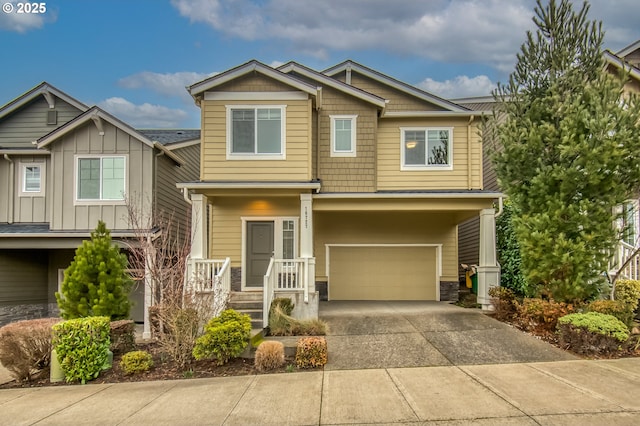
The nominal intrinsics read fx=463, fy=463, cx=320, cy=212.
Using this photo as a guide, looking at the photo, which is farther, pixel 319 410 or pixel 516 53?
pixel 516 53

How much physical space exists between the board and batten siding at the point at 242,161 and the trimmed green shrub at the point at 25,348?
5420 millimetres

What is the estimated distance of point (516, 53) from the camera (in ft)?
34.2

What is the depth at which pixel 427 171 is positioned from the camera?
13734 millimetres

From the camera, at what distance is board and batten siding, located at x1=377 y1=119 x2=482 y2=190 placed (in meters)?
13.7

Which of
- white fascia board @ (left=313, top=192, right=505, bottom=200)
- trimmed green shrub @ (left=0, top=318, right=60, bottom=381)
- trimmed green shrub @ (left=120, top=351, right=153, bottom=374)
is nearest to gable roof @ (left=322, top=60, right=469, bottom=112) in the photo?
white fascia board @ (left=313, top=192, right=505, bottom=200)

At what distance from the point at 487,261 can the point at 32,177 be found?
539 inches

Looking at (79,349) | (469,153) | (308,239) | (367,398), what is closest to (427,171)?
(469,153)

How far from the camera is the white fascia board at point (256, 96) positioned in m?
12.3

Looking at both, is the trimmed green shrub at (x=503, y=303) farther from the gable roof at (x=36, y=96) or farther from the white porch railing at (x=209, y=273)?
the gable roof at (x=36, y=96)

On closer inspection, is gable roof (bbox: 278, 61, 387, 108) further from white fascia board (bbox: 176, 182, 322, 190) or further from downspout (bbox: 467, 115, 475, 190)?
white fascia board (bbox: 176, 182, 322, 190)

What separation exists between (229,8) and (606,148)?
1442 cm

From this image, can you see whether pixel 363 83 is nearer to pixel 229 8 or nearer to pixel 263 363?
pixel 229 8

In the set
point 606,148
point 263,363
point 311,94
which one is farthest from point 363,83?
point 263,363

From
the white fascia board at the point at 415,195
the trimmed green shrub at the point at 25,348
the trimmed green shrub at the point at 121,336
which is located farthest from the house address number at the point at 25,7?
the white fascia board at the point at 415,195
